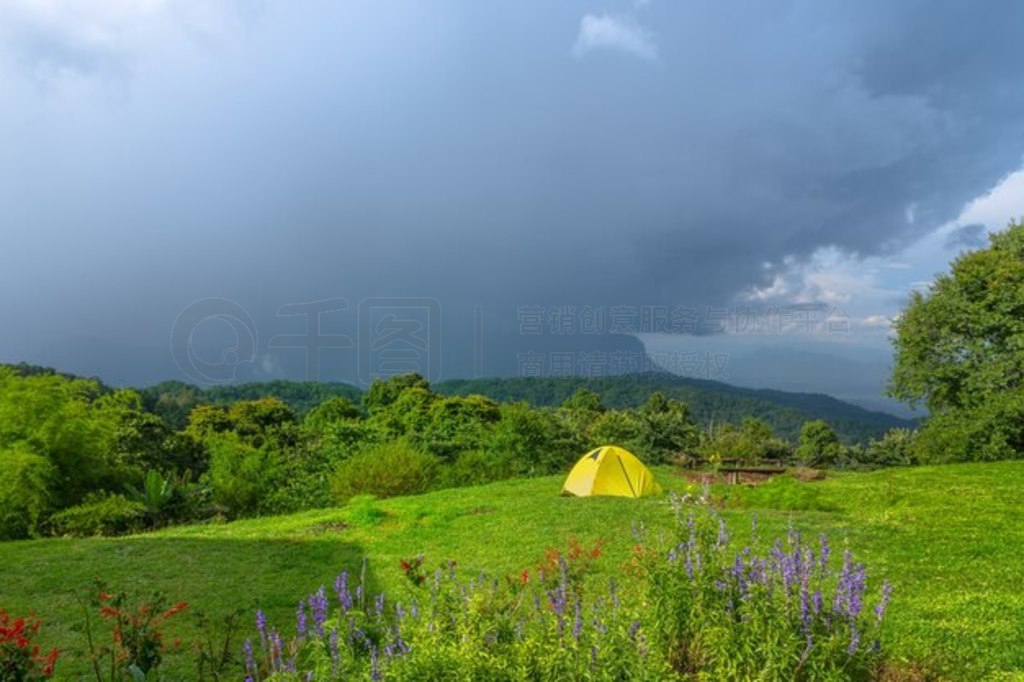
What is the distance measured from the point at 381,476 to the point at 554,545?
1061 cm

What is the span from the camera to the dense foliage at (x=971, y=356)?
22.1 m

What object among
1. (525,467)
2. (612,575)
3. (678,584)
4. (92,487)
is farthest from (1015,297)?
(92,487)

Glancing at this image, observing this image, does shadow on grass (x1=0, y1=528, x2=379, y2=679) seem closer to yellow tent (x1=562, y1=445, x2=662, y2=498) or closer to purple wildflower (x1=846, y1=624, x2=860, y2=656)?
purple wildflower (x1=846, y1=624, x2=860, y2=656)

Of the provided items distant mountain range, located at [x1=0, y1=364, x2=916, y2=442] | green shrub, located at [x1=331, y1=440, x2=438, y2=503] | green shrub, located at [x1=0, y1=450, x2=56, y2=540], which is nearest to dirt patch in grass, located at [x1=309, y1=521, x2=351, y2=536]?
green shrub, located at [x1=331, y1=440, x2=438, y2=503]

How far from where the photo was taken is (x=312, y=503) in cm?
2131

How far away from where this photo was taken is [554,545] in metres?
10.5

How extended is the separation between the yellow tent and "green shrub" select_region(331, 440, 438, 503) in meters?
5.76

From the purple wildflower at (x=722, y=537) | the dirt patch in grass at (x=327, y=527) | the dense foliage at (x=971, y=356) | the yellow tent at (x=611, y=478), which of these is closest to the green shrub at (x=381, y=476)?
the dirt patch in grass at (x=327, y=527)

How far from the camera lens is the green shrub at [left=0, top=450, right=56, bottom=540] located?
49.4 ft

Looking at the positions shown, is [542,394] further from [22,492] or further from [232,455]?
[22,492]

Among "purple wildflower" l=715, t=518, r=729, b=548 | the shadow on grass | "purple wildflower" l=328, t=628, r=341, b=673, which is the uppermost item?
"purple wildflower" l=715, t=518, r=729, b=548

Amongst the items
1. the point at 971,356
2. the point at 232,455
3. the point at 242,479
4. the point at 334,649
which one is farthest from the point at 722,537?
the point at 971,356

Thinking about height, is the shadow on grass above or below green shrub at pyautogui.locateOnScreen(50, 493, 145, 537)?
above

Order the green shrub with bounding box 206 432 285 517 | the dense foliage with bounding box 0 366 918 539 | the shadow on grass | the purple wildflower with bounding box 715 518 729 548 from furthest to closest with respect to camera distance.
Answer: the green shrub with bounding box 206 432 285 517 < the dense foliage with bounding box 0 366 918 539 < the shadow on grass < the purple wildflower with bounding box 715 518 729 548
